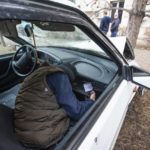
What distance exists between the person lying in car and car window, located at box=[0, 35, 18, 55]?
3.31 feet

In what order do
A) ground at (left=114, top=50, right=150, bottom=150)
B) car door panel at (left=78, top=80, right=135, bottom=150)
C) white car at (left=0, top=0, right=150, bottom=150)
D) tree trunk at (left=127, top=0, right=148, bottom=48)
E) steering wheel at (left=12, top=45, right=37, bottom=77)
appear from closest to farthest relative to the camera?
white car at (left=0, top=0, right=150, bottom=150) < car door panel at (left=78, top=80, right=135, bottom=150) < steering wheel at (left=12, top=45, right=37, bottom=77) < ground at (left=114, top=50, right=150, bottom=150) < tree trunk at (left=127, top=0, right=148, bottom=48)

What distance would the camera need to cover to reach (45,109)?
67.7 inches

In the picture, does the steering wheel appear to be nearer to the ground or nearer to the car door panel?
the car door panel

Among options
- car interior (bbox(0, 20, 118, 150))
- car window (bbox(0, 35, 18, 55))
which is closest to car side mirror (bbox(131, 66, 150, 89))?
car interior (bbox(0, 20, 118, 150))

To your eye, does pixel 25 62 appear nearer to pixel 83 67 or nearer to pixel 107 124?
pixel 83 67

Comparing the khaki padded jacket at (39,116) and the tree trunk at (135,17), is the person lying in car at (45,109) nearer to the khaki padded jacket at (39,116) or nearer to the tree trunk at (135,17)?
the khaki padded jacket at (39,116)

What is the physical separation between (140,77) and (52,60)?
1.06m

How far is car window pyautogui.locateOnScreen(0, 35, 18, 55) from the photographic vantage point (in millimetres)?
2676

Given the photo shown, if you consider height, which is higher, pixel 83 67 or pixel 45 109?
pixel 45 109

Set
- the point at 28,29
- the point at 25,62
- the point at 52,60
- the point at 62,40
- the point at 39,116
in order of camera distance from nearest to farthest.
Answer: the point at 39,116 < the point at 28,29 < the point at 25,62 < the point at 52,60 < the point at 62,40

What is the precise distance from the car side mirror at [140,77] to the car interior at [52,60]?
0.22 metres

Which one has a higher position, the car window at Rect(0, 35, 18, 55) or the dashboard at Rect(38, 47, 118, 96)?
the car window at Rect(0, 35, 18, 55)

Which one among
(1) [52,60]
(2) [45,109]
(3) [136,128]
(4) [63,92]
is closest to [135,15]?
(3) [136,128]

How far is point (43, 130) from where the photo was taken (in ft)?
5.51
